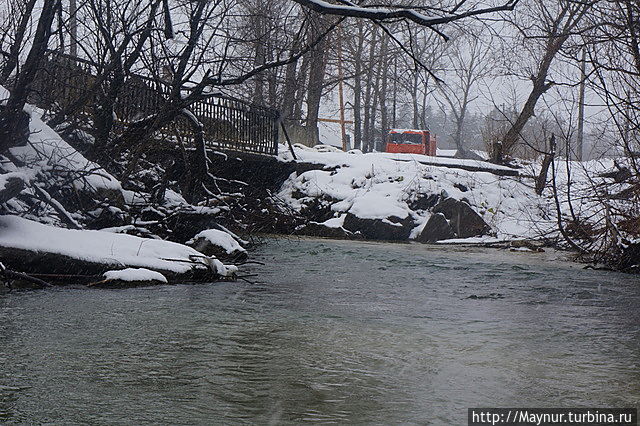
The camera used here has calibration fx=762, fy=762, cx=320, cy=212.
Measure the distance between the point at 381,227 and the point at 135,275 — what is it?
36.9 ft

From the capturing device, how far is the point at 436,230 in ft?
64.3

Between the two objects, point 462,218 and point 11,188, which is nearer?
point 11,188

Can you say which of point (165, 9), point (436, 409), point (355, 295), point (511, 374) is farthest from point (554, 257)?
point (436, 409)

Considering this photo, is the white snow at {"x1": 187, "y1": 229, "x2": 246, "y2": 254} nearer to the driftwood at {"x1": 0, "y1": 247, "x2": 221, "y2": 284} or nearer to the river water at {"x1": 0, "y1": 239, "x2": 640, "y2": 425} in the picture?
the river water at {"x1": 0, "y1": 239, "x2": 640, "y2": 425}

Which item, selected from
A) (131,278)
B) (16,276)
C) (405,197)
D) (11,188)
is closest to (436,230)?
(405,197)

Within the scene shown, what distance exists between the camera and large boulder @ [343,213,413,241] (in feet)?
64.9

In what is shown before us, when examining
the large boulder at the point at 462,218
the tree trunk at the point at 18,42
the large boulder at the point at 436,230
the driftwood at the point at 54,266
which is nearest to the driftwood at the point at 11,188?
the driftwood at the point at 54,266

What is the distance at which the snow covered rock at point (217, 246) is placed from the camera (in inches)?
473

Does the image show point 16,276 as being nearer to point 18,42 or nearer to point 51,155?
point 51,155

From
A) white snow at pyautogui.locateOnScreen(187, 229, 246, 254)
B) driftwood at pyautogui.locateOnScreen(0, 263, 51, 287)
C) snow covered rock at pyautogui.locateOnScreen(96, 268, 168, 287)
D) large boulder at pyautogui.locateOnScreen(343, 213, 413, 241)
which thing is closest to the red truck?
large boulder at pyautogui.locateOnScreen(343, 213, 413, 241)

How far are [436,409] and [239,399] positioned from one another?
1.11 m

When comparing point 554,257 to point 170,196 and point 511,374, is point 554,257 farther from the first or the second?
point 511,374

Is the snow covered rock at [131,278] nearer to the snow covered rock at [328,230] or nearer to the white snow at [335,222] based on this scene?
the snow covered rock at [328,230]

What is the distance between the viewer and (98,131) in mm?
12742
